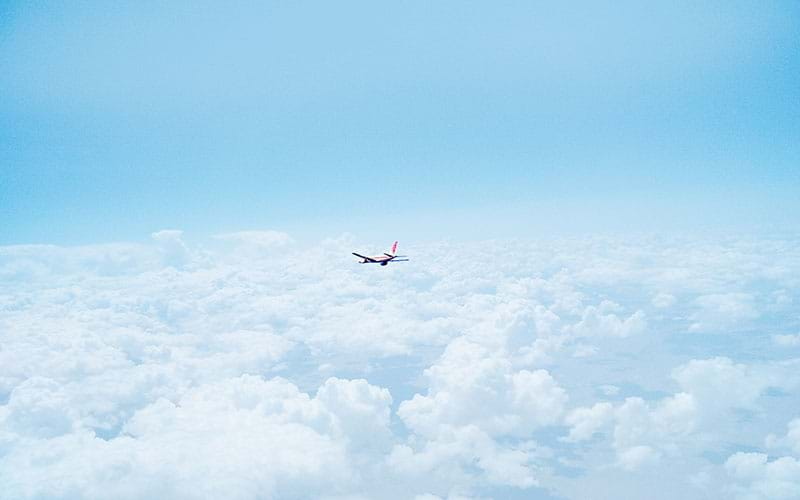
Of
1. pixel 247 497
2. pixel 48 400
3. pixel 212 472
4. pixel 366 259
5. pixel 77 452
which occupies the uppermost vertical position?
pixel 366 259

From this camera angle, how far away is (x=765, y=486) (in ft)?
653

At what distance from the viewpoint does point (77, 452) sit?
518ft

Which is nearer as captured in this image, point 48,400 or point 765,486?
point 48,400

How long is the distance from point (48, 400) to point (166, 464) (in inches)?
2308

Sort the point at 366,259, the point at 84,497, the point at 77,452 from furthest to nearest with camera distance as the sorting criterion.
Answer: the point at 77,452, the point at 84,497, the point at 366,259

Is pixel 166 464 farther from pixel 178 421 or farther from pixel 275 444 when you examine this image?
pixel 275 444

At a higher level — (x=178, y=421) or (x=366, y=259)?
(x=366, y=259)

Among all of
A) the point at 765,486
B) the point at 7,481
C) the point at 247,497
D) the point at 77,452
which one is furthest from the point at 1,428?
the point at 765,486

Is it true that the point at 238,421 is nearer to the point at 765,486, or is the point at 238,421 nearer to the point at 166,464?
the point at 166,464

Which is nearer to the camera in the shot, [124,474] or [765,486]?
[124,474]

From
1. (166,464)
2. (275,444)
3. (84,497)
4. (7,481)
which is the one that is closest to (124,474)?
(166,464)

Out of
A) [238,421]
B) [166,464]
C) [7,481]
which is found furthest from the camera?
[238,421]

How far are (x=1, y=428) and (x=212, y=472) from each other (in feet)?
272

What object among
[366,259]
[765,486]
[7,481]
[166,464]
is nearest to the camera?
[366,259]
